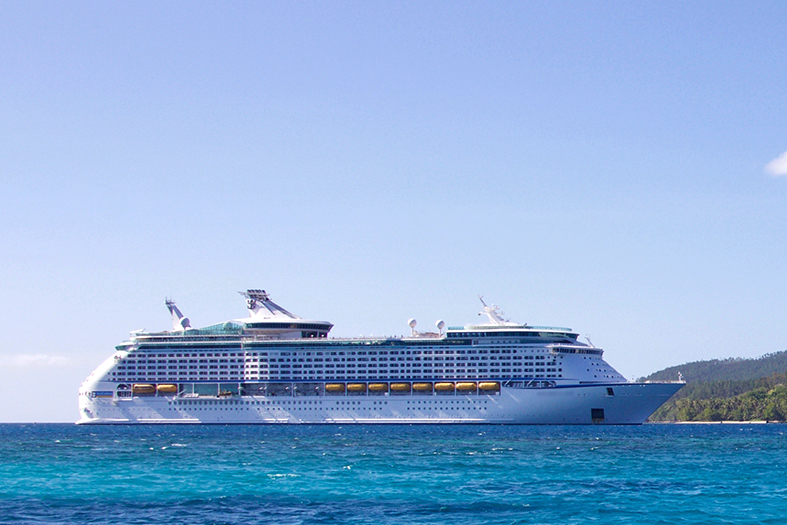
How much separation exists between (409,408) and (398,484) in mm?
82055

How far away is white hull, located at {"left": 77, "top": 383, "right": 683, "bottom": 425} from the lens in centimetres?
12738

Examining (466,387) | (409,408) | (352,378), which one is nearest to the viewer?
(466,387)

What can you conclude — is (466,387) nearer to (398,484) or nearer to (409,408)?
(409,408)

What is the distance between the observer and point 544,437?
96.1m

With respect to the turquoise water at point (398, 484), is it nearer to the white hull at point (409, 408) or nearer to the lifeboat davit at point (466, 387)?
the white hull at point (409, 408)

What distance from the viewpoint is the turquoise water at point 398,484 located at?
135 feet

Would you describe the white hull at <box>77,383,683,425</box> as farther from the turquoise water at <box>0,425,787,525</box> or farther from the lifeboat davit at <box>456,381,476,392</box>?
the turquoise water at <box>0,425,787,525</box>

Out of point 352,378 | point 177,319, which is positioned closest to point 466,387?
point 352,378

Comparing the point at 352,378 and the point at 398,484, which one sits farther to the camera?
the point at 352,378

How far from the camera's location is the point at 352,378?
139875mm

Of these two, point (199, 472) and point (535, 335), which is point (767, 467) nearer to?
point (199, 472)

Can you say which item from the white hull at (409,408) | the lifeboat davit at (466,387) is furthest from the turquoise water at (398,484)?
the lifeboat davit at (466,387)

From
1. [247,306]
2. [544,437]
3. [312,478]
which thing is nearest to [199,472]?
[312,478]

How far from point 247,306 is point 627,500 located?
11797 centimetres
